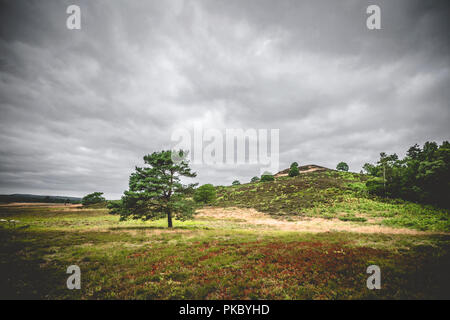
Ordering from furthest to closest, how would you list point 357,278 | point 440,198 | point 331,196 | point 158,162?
point 331,196 → point 440,198 → point 158,162 → point 357,278

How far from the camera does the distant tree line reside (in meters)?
24.9

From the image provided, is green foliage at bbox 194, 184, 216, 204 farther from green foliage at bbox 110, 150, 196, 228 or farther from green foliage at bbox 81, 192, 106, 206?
green foliage at bbox 81, 192, 106, 206

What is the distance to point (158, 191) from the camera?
20.2m

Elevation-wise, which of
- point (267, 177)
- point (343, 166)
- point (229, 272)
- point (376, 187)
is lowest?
point (229, 272)

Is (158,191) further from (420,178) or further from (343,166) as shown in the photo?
(343,166)

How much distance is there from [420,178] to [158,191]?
4329 cm

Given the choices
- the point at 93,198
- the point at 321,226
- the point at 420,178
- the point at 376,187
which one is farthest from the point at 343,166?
the point at 93,198

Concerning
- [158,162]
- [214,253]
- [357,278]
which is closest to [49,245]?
[158,162]

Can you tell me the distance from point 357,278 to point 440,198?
33.6 meters

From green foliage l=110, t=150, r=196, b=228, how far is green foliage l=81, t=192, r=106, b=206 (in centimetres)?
7331

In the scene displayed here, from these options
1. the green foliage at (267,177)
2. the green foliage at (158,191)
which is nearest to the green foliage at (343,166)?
the green foliage at (267,177)
